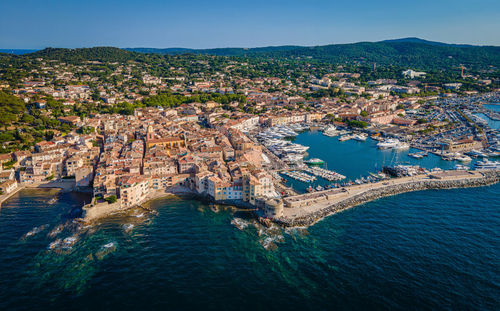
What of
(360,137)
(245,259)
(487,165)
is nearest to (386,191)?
(487,165)

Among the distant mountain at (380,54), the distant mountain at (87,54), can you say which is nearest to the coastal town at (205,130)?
the distant mountain at (87,54)

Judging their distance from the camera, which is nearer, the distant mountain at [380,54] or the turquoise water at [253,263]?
the turquoise water at [253,263]

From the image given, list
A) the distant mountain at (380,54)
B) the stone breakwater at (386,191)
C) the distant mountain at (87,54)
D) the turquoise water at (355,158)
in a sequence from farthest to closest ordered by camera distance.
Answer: the distant mountain at (380,54)
the distant mountain at (87,54)
the turquoise water at (355,158)
the stone breakwater at (386,191)

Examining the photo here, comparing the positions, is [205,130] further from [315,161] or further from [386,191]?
[386,191]

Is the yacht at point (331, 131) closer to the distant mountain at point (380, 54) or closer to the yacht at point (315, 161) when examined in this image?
the yacht at point (315, 161)

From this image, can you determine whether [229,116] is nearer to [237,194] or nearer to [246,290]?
[237,194]

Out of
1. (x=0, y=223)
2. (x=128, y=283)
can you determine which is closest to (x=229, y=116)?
(x=0, y=223)

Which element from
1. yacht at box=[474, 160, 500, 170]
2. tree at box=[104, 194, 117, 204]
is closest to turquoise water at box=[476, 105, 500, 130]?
yacht at box=[474, 160, 500, 170]
